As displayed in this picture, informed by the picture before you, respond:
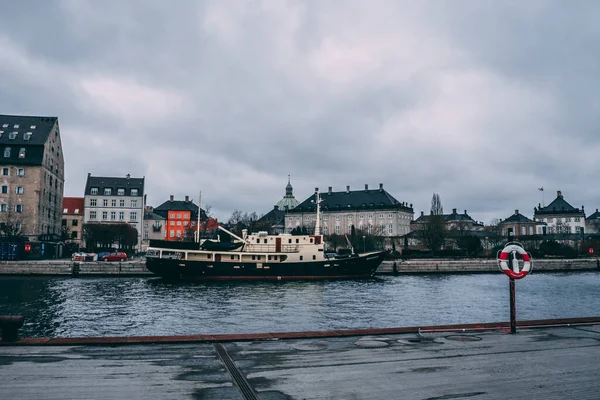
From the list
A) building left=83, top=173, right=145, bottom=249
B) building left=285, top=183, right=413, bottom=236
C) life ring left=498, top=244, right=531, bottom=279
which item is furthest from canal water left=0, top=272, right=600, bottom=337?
building left=285, top=183, right=413, bottom=236

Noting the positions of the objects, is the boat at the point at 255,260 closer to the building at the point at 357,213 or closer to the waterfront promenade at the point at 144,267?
the waterfront promenade at the point at 144,267

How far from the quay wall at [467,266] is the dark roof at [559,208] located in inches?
3398

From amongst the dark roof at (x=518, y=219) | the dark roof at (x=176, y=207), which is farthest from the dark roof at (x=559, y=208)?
the dark roof at (x=176, y=207)

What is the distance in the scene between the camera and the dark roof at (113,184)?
396 ft

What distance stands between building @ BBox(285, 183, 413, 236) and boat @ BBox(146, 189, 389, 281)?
86.8 meters

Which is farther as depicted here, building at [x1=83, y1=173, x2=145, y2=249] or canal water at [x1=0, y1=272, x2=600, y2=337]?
building at [x1=83, y1=173, x2=145, y2=249]

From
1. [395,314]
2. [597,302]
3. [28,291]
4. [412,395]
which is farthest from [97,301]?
[597,302]

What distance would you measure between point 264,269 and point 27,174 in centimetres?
5039

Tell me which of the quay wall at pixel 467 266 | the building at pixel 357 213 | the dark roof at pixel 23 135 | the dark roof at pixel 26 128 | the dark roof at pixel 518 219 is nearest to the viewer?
the quay wall at pixel 467 266

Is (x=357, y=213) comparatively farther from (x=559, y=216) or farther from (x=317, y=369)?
(x=317, y=369)

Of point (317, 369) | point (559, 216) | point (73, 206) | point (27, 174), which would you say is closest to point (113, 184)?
point (73, 206)

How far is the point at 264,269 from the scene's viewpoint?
216ft

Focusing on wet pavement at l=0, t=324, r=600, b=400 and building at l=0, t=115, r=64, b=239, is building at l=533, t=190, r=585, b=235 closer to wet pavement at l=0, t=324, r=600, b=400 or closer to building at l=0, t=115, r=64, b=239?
building at l=0, t=115, r=64, b=239

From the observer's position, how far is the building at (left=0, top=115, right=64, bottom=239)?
3351 inches
